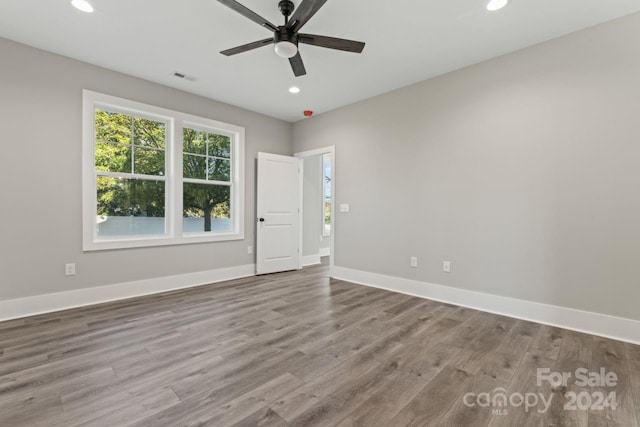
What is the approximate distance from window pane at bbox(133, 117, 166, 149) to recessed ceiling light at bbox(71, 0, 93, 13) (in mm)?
1453

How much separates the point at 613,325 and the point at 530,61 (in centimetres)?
254

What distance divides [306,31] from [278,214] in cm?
295

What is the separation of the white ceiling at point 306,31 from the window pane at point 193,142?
27.8 inches

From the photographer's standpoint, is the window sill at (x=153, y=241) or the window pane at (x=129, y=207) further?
the window pane at (x=129, y=207)

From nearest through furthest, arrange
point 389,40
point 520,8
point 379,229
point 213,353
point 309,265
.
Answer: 1. point 213,353
2. point 520,8
3. point 389,40
4. point 379,229
5. point 309,265

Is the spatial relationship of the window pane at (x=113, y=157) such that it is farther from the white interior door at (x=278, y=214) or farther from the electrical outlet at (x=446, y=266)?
the electrical outlet at (x=446, y=266)

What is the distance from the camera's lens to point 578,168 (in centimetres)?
258

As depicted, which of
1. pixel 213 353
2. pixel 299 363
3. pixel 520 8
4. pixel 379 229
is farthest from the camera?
pixel 379 229

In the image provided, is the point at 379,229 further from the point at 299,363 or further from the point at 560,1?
the point at 560,1

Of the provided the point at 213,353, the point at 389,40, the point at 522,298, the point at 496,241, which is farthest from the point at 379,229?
the point at 213,353

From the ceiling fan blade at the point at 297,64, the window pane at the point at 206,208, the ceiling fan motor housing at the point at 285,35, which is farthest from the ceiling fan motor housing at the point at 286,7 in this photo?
the window pane at the point at 206,208

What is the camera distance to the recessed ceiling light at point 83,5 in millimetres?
2281

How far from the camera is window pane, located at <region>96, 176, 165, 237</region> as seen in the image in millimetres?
3434

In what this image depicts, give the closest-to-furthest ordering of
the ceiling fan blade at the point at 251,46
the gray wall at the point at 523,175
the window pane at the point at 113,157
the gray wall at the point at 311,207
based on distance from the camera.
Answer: the ceiling fan blade at the point at 251,46, the gray wall at the point at 523,175, the window pane at the point at 113,157, the gray wall at the point at 311,207
